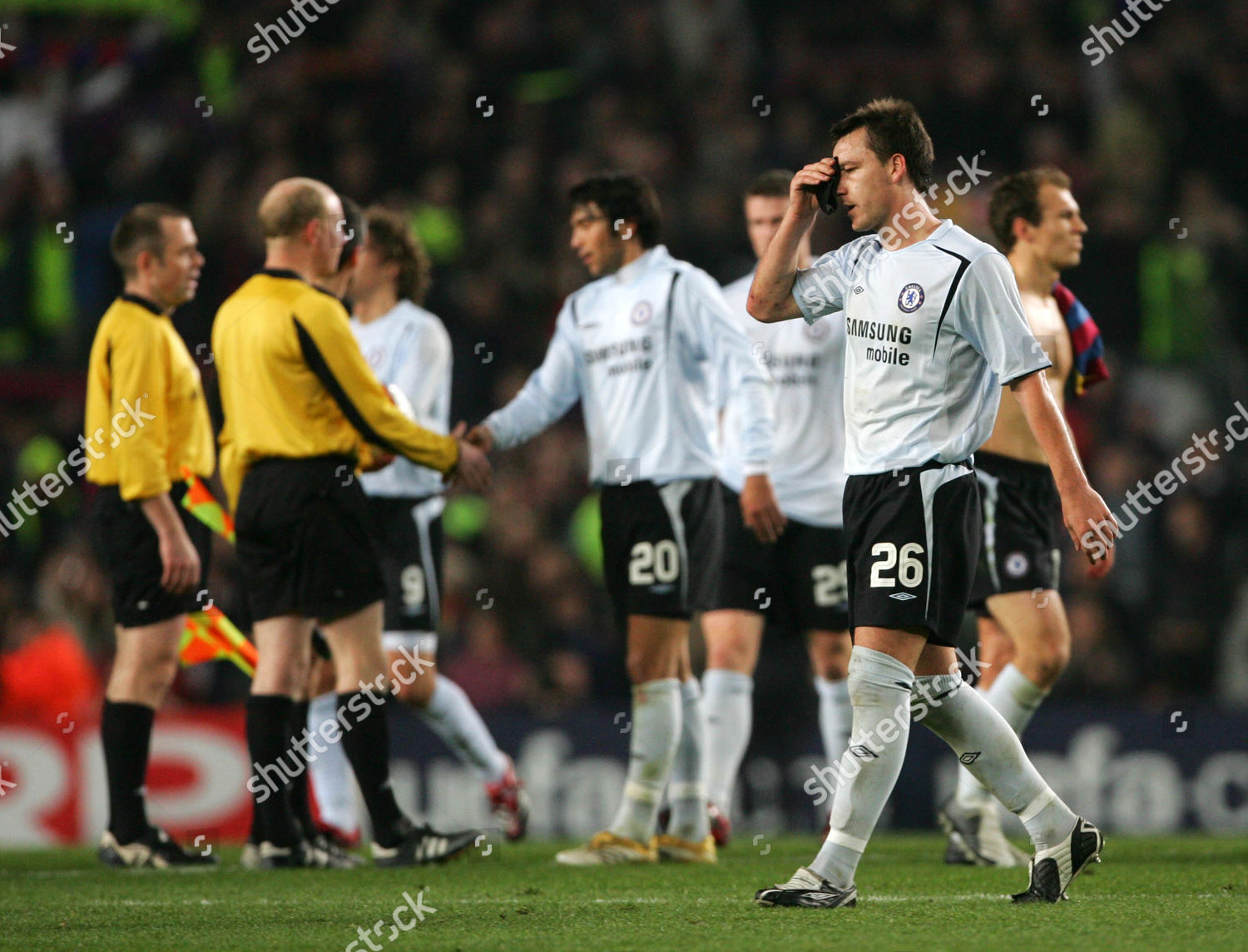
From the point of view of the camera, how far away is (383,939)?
14.8 ft

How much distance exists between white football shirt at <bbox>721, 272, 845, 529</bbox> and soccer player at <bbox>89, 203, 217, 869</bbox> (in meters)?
2.32

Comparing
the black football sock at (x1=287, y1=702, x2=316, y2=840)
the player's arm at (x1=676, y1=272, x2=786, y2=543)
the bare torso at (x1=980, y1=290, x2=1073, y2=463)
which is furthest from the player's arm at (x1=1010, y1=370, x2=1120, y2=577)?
the black football sock at (x1=287, y1=702, x2=316, y2=840)

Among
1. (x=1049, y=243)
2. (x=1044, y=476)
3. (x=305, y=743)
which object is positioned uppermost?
(x=1049, y=243)

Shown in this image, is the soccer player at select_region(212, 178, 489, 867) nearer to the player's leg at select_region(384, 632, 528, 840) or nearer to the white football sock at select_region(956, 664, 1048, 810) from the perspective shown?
the player's leg at select_region(384, 632, 528, 840)

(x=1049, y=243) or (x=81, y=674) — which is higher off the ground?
(x=1049, y=243)

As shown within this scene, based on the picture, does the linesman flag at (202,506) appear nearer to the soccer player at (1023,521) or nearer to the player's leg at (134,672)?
the player's leg at (134,672)

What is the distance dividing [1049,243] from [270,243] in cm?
299

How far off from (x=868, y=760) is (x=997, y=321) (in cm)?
123

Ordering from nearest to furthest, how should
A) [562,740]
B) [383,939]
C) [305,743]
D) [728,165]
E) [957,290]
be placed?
[383,939] < [957,290] < [305,743] < [562,740] < [728,165]

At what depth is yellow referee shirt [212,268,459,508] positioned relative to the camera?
21.3ft

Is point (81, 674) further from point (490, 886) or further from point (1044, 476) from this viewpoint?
point (1044, 476)

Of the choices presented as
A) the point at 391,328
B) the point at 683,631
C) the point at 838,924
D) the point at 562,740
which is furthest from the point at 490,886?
the point at 562,740

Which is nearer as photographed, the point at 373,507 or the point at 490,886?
the point at 490,886

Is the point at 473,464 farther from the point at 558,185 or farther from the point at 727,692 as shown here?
the point at 558,185
